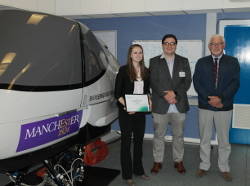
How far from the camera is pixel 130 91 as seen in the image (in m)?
3.19

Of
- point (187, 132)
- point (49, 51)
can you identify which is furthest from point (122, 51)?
point (49, 51)

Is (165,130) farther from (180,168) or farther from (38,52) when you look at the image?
(38,52)

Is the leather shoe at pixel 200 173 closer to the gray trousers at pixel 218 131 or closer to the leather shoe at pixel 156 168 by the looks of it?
the gray trousers at pixel 218 131

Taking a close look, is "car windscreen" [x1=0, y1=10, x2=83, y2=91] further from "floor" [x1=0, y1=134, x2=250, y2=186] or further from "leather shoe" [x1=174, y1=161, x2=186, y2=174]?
"leather shoe" [x1=174, y1=161, x2=186, y2=174]

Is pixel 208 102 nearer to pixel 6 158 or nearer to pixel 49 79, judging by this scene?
pixel 49 79

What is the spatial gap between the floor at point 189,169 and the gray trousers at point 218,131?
0.62ft

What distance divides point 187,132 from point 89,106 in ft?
8.98

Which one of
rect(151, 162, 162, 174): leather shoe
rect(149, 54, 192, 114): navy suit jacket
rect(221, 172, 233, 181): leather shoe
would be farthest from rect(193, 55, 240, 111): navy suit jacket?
rect(151, 162, 162, 174): leather shoe

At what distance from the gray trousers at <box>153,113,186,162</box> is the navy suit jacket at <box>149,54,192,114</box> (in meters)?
0.09

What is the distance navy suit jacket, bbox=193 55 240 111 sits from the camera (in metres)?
3.29

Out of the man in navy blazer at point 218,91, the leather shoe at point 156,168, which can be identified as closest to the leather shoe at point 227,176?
the man in navy blazer at point 218,91

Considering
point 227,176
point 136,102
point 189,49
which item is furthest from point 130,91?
point 189,49

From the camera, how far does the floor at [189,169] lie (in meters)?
3.38

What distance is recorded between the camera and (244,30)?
458cm
